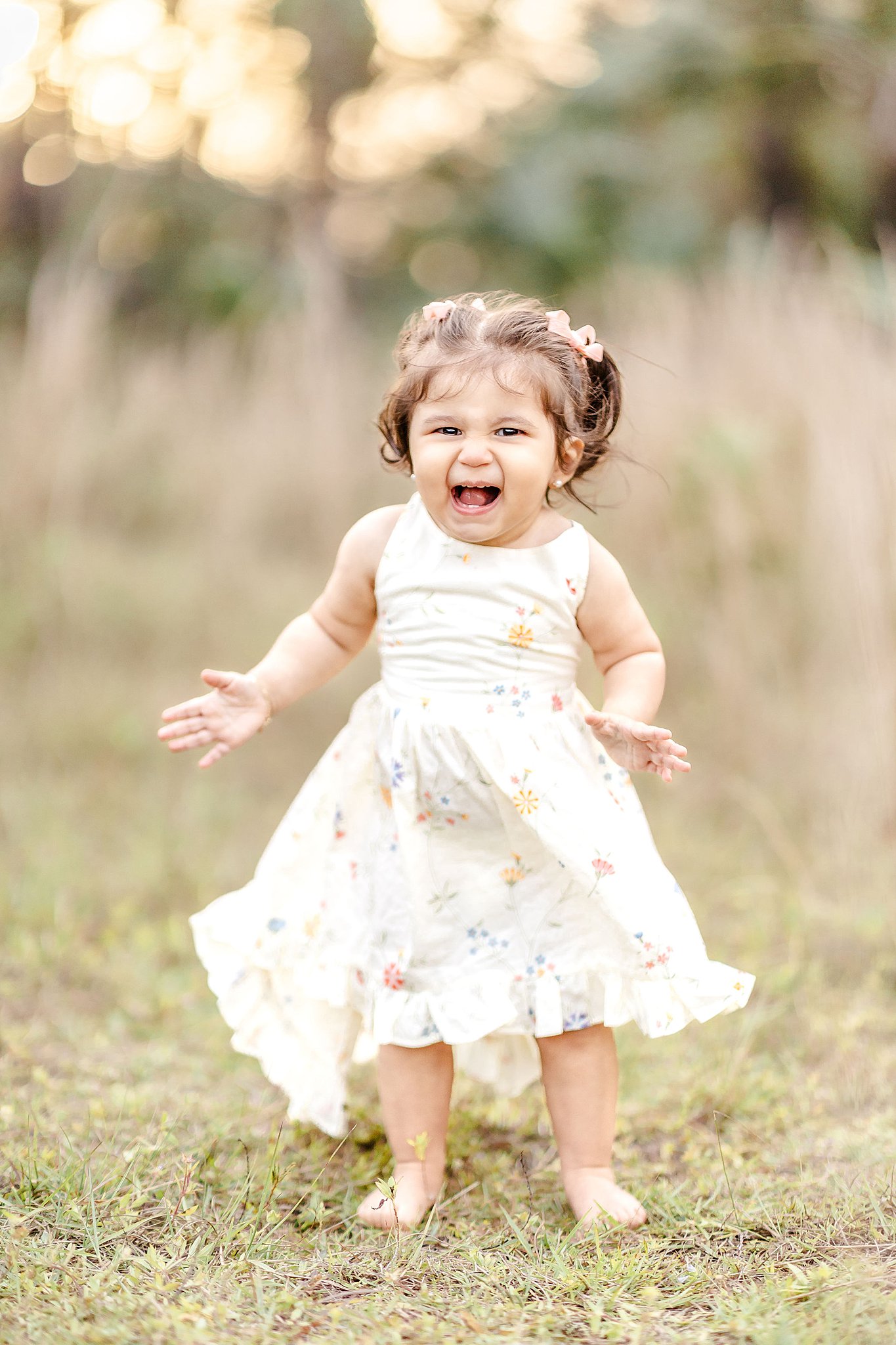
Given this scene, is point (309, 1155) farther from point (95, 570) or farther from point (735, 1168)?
point (95, 570)

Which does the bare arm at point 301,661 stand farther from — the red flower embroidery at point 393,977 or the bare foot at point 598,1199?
the bare foot at point 598,1199

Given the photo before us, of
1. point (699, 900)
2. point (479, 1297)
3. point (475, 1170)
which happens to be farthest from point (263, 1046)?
point (699, 900)

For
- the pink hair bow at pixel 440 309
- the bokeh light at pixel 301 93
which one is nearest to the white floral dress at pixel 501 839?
the pink hair bow at pixel 440 309

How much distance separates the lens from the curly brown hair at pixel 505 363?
79.0 inches

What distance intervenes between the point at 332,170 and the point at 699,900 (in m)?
10.0

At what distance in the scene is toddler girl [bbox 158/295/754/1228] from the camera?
6.56ft

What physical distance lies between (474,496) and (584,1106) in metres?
0.99

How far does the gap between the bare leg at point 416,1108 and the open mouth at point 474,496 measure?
33.9 inches

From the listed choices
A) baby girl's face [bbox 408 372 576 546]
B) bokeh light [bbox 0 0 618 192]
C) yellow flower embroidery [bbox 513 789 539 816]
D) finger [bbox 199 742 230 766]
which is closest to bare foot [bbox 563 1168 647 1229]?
yellow flower embroidery [bbox 513 789 539 816]

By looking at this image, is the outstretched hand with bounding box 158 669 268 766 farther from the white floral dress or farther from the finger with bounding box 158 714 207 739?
the white floral dress

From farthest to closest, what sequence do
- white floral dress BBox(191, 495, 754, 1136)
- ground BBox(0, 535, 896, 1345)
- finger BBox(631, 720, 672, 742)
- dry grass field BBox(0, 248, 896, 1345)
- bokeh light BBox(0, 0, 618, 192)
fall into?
1. bokeh light BBox(0, 0, 618, 192)
2. white floral dress BBox(191, 495, 754, 1136)
3. finger BBox(631, 720, 672, 742)
4. dry grass field BBox(0, 248, 896, 1345)
5. ground BBox(0, 535, 896, 1345)

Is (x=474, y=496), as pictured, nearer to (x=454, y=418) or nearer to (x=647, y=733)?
(x=454, y=418)

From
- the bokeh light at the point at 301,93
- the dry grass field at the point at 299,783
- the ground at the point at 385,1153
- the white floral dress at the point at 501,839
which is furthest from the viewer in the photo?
the bokeh light at the point at 301,93

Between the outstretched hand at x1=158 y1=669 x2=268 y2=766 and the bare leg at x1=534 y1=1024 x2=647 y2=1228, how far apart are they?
0.69m
